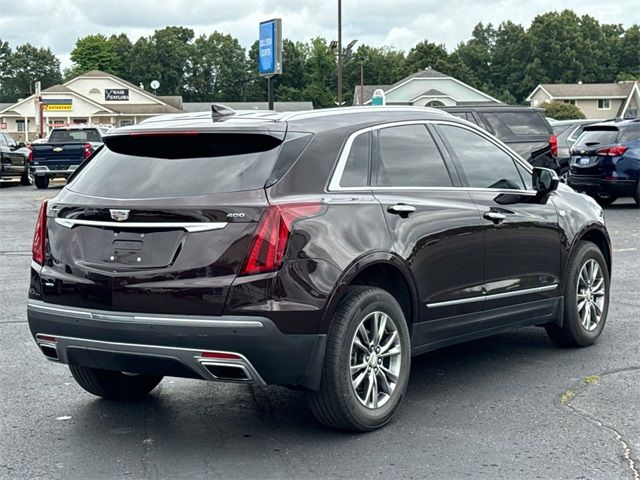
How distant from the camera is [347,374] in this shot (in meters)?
5.43

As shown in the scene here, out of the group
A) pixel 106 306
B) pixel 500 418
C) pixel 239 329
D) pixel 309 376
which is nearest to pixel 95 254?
pixel 106 306

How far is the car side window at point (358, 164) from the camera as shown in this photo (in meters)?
5.77

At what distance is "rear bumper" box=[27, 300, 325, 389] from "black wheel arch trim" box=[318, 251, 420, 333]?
0.45 feet

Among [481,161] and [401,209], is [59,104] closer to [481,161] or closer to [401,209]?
[481,161]

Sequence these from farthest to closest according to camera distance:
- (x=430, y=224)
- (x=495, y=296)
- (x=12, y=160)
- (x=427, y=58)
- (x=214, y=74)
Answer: (x=214, y=74), (x=427, y=58), (x=12, y=160), (x=495, y=296), (x=430, y=224)

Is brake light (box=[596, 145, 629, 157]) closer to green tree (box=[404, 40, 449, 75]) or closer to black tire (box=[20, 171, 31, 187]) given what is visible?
black tire (box=[20, 171, 31, 187])

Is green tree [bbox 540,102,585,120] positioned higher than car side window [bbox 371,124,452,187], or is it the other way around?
car side window [bbox 371,124,452,187]

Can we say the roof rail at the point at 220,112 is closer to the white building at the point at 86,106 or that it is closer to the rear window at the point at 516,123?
the rear window at the point at 516,123

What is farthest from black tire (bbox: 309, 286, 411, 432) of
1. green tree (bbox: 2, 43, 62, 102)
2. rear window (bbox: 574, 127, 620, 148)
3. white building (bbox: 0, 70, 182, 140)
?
green tree (bbox: 2, 43, 62, 102)

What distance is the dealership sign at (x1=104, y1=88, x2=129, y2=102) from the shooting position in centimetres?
10838

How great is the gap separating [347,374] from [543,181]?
2432 mm

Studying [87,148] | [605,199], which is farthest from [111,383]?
[87,148]

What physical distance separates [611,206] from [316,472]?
58.6ft

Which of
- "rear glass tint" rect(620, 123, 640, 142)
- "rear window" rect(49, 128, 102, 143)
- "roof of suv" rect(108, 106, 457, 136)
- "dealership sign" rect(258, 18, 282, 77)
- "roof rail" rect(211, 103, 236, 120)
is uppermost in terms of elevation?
"dealership sign" rect(258, 18, 282, 77)
